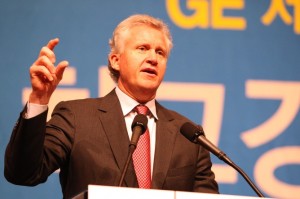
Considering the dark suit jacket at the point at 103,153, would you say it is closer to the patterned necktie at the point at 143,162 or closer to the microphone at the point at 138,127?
the patterned necktie at the point at 143,162

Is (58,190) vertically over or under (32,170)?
under

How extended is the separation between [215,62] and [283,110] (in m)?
0.42

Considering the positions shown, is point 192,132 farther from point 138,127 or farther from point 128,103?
point 128,103

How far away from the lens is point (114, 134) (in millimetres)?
2299

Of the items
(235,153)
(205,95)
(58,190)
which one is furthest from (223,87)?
(58,190)

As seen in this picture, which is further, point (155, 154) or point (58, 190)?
point (58, 190)

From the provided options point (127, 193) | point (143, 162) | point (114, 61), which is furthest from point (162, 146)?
point (127, 193)

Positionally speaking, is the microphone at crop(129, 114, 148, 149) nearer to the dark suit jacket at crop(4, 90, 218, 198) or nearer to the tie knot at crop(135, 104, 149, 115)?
the dark suit jacket at crop(4, 90, 218, 198)

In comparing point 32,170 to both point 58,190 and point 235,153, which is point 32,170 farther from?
point 235,153

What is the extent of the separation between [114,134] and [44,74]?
562 mm

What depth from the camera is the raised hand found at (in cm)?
180

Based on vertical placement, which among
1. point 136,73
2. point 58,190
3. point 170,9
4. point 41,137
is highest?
point 170,9

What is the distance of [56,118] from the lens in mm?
2297

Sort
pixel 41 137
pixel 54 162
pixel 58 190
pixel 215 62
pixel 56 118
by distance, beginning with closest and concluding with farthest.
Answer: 1. pixel 41 137
2. pixel 54 162
3. pixel 56 118
4. pixel 58 190
5. pixel 215 62
